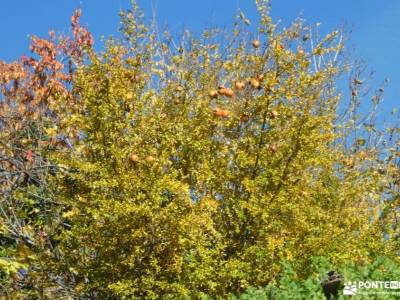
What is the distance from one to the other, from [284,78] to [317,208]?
6.79 ft

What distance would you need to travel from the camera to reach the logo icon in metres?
5.99

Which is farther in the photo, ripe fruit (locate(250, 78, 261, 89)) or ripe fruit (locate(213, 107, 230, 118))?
ripe fruit (locate(250, 78, 261, 89))

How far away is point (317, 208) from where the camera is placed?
9.61 metres

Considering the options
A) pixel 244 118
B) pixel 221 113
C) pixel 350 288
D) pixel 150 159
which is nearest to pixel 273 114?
pixel 244 118

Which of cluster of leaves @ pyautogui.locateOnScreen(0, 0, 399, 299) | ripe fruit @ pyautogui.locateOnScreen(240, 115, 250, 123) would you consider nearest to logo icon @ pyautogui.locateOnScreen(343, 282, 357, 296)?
cluster of leaves @ pyautogui.locateOnScreen(0, 0, 399, 299)

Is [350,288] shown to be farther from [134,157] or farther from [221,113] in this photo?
[221,113]

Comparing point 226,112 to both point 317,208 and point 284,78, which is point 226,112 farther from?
point 317,208

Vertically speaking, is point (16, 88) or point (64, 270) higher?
point (16, 88)

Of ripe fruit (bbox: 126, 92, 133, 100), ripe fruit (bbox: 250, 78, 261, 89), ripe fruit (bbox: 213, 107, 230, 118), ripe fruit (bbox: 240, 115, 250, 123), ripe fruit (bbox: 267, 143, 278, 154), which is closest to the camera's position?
ripe fruit (bbox: 126, 92, 133, 100)

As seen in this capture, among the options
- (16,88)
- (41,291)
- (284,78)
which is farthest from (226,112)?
(16,88)

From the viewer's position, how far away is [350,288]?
612 centimetres

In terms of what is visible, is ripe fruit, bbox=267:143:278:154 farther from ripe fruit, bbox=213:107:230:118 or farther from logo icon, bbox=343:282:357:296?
logo icon, bbox=343:282:357:296

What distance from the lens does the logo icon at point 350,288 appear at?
5987 mm

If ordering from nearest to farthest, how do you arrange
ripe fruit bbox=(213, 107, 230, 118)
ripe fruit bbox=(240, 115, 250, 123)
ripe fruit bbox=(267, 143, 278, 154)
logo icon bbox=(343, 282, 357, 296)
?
logo icon bbox=(343, 282, 357, 296) < ripe fruit bbox=(267, 143, 278, 154) < ripe fruit bbox=(213, 107, 230, 118) < ripe fruit bbox=(240, 115, 250, 123)
